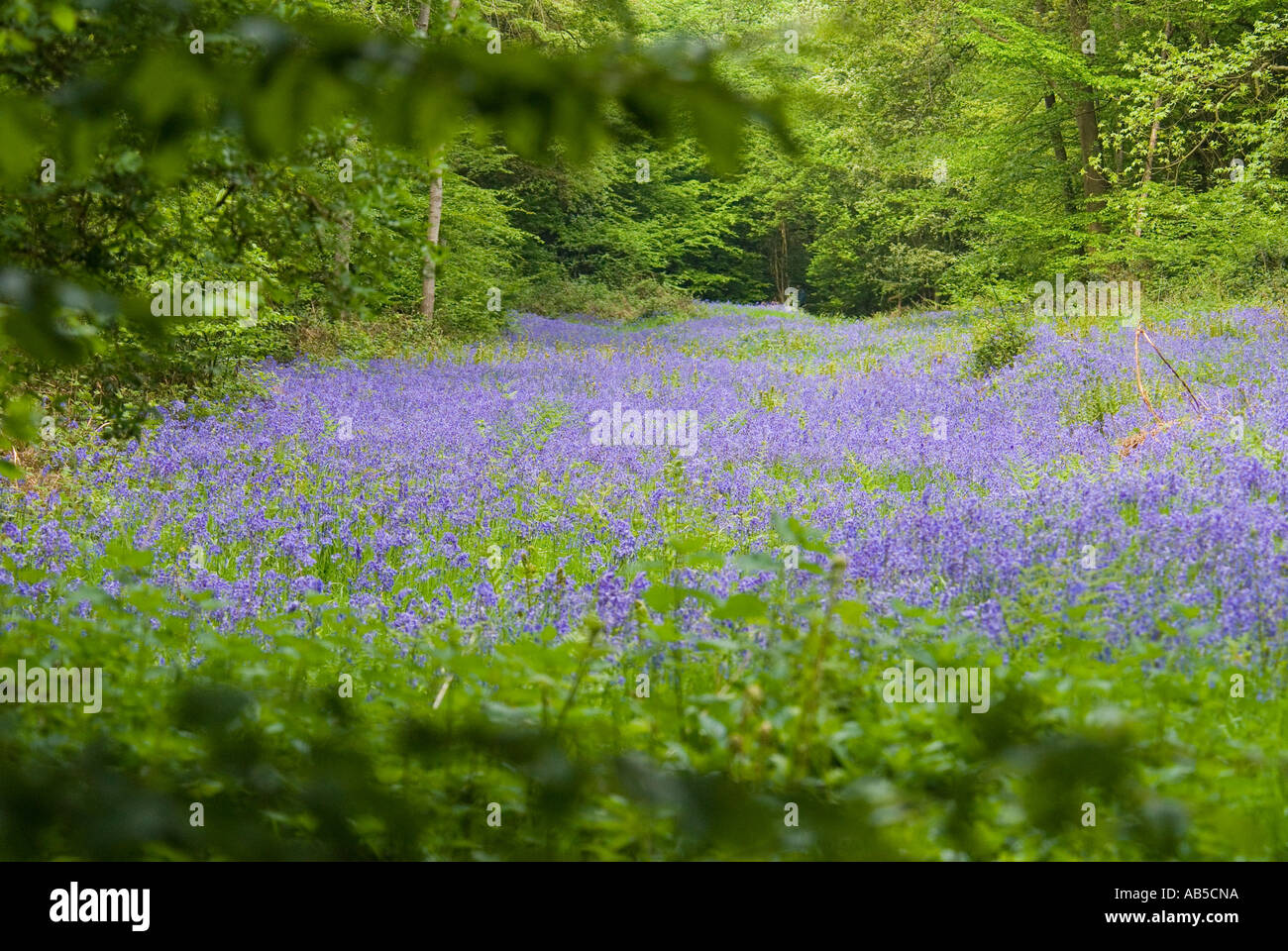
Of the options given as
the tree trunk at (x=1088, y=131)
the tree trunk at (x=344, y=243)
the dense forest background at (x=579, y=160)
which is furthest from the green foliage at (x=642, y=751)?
the tree trunk at (x=1088, y=131)

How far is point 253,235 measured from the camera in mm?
3582

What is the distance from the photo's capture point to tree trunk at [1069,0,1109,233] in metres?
23.1

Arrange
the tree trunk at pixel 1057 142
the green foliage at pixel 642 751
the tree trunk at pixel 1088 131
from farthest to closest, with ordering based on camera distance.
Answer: the tree trunk at pixel 1057 142, the tree trunk at pixel 1088 131, the green foliage at pixel 642 751

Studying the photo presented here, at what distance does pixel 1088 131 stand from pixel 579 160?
1033 inches

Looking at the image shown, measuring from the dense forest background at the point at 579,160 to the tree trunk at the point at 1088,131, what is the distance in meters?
0.14

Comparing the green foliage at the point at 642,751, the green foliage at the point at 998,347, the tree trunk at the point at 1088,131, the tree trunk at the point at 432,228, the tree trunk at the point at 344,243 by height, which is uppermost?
the tree trunk at the point at 1088,131

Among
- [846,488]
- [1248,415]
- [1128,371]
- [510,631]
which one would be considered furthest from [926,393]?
[510,631]

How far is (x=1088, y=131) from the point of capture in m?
23.7

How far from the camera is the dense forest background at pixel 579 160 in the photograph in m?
1.20

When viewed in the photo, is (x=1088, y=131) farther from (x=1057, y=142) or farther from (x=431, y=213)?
(x=431, y=213)

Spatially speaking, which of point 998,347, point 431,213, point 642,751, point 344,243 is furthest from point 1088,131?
point 642,751

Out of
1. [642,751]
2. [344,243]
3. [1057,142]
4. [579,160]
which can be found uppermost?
[1057,142]

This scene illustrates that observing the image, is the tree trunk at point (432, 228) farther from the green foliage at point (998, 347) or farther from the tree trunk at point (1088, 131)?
the tree trunk at point (1088, 131)
